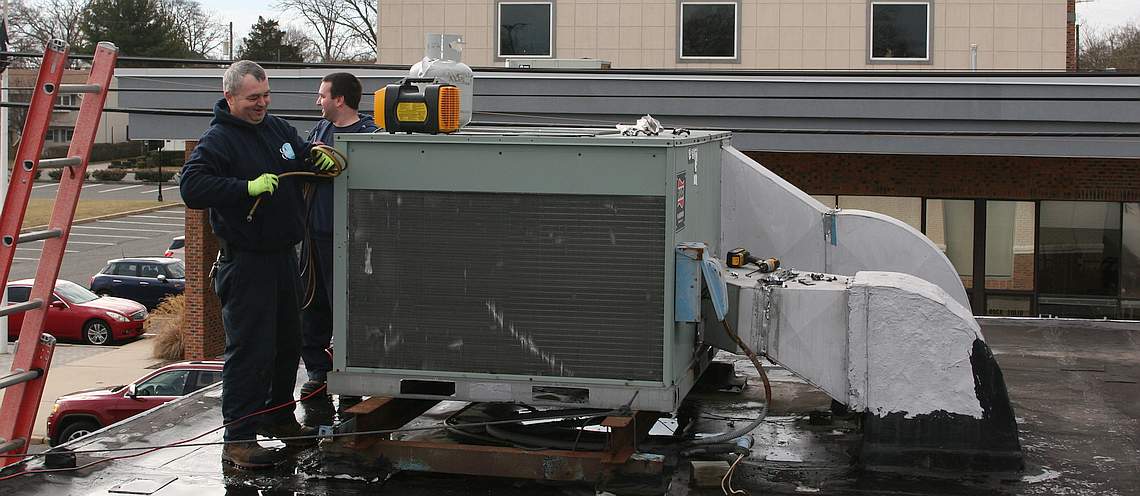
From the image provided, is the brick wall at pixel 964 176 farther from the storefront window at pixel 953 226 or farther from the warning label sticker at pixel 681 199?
the warning label sticker at pixel 681 199

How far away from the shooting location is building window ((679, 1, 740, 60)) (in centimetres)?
2392

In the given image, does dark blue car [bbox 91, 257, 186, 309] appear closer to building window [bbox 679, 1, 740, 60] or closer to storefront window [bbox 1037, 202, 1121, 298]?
building window [bbox 679, 1, 740, 60]

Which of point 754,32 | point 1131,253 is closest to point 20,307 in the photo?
point 1131,253

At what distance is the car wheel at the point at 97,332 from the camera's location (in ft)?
91.5

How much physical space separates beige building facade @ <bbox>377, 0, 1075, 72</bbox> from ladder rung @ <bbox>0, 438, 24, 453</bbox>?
19.0m

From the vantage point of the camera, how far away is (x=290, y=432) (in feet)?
19.7

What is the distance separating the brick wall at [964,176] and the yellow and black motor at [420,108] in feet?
51.0

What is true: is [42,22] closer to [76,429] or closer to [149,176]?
[149,176]

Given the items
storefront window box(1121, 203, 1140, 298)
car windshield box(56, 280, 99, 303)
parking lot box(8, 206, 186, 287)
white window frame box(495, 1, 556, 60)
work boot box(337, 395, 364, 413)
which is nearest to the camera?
work boot box(337, 395, 364, 413)

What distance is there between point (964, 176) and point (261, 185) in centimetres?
1720

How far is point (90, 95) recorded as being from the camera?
233 inches

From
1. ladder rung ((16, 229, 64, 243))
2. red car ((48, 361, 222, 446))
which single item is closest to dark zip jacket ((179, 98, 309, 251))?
ladder rung ((16, 229, 64, 243))

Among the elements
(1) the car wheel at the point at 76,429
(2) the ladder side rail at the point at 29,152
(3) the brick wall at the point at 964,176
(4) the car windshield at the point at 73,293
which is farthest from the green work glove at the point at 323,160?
(4) the car windshield at the point at 73,293

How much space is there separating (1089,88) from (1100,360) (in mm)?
10575
